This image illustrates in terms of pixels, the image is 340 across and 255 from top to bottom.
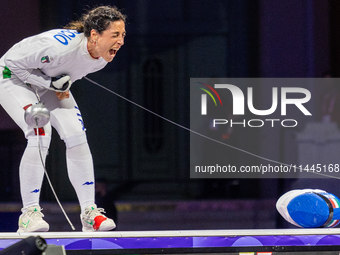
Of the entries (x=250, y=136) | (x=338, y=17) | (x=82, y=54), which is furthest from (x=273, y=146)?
(x=82, y=54)

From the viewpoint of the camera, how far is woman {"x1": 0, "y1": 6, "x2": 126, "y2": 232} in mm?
1771

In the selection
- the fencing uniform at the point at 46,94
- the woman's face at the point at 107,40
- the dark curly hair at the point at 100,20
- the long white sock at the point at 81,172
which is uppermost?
the dark curly hair at the point at 100,20

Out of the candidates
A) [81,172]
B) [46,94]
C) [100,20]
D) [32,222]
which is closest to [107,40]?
[100,20]

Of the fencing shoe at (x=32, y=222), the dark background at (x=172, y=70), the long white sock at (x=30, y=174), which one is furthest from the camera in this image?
the dark background at (x=172, y=70)

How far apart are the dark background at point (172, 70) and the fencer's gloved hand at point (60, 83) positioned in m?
0.69

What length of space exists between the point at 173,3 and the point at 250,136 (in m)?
0.97

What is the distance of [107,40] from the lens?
1833 mm

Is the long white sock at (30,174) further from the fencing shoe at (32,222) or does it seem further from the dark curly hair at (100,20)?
the dark curly hair at (100,20)

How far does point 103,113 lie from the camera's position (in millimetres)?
2494

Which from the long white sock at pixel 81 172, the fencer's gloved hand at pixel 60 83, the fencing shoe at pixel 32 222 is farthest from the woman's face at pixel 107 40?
the fencing shoe at pixel 32 222

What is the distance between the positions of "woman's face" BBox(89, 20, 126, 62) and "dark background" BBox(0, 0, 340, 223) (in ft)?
2.09

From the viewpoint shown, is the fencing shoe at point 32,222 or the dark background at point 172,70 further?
the dark background at point 172,70

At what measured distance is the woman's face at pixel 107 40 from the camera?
6.00ft

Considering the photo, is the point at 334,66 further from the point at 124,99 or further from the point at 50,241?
the point at 50,241
